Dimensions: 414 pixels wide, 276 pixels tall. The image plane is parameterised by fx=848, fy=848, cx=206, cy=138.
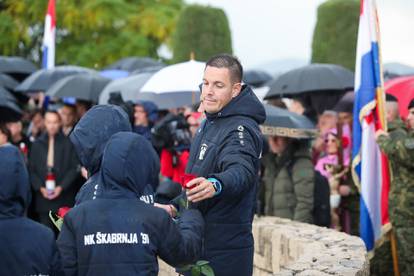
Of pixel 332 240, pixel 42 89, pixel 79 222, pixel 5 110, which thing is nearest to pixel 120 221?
pixel 79 222

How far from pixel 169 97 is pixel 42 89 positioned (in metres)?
3.80

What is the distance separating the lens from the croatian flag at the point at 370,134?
8.06m

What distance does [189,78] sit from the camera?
920 centimetres

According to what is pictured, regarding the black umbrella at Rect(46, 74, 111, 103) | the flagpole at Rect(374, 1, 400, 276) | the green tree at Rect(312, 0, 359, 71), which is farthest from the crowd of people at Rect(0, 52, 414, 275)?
the green tree at Rect(312, 0, 359, 71)

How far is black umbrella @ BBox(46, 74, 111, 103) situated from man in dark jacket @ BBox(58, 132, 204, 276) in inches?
308

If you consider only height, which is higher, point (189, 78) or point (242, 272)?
point (189, 78)

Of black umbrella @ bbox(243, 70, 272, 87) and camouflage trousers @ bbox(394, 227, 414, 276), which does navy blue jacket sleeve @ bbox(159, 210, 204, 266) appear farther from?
black umbrella @ bbox(243, 70, 272, 87)

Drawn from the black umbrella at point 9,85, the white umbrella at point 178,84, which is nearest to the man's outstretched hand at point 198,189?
the white umbrella at point 178,84

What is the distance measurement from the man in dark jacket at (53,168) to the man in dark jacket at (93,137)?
516 centimetres

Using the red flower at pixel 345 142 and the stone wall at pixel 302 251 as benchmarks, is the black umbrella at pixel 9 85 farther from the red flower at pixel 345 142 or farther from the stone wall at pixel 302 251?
the stone wall at pixel 302 251

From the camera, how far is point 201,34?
15.8 meters

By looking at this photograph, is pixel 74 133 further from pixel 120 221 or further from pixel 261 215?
pixel 261 215

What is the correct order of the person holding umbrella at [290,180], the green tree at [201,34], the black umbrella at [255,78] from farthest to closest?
the black umbrella at [255,78]
the green tree at [201,34]
the person holding umbrella at [290,180]

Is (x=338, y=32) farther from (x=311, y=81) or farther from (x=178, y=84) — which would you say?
(x=178, y=84)
